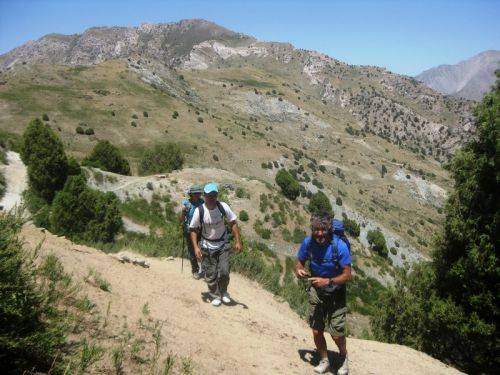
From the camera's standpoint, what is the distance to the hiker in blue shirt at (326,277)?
5.23 meters

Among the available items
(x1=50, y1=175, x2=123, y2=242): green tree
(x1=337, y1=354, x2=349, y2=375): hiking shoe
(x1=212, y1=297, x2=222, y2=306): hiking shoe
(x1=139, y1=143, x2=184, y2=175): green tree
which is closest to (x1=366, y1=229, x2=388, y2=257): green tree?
(x1=139, y1=143, x2=184, y2=175): green tree

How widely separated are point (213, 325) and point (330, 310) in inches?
75.8

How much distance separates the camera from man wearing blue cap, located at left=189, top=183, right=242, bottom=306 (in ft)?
22.6

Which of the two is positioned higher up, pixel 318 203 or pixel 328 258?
pixel 328 258

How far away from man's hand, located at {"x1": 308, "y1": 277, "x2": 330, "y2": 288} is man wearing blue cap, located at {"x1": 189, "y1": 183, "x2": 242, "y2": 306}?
186 cm

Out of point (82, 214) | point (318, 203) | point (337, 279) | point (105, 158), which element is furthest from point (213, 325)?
point (318, 203)

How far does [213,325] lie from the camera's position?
20.4ft

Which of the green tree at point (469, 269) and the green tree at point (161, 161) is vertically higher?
the green tree at point (469, 269)

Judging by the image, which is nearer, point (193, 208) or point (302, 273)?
point (302, 273)

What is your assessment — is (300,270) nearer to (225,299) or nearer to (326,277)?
(326,277)

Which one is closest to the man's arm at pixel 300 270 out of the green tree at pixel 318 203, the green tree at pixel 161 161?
the green tree at pixel 161 161

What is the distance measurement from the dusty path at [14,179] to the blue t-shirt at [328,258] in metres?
24.3

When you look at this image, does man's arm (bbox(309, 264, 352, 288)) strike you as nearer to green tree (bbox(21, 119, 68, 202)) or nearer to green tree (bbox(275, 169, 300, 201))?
green tree (bbox(21, 119, 68, 202))

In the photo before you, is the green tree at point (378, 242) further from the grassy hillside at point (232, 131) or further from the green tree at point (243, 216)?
the green tree at point (243, 216)
